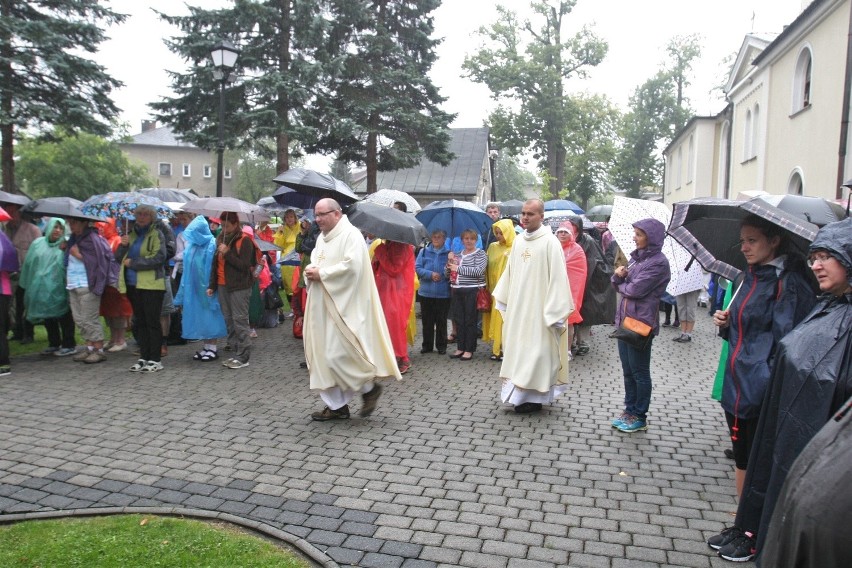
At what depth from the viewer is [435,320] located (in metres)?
9.98

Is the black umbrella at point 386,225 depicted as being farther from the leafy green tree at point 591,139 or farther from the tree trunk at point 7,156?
the leafy green tree at point 591,139

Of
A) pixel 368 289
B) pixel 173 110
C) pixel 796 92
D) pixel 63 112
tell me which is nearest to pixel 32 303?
pixel 368 289

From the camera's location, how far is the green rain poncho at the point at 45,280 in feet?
28.6

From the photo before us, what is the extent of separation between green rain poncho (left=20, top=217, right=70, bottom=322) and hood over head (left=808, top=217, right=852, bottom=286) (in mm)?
8620

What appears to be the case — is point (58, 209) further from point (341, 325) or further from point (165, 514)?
point (165, 514)

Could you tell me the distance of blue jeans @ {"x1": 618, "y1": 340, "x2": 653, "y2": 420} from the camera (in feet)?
19.4

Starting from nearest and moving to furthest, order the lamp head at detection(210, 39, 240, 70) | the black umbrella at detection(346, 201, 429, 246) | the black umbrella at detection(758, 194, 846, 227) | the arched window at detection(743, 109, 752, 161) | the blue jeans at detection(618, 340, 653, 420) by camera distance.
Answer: the black umbrella at detection(758, 194, 846, 227) → the blue jeans at detection(618, 340, 653, 420) → the black umbrella at detection(346, 201, 429, 246) → the lamp head at detection(210, 39, 240, 70) → the arched window at detection(743, 109, 752, 161)

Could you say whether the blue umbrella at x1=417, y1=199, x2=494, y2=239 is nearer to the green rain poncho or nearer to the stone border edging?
the green rain poncho

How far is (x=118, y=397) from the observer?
702 cm

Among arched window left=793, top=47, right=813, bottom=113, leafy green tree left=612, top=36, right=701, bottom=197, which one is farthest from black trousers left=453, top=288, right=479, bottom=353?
leafy green tree left=612, top=36, right=701, bottom=197

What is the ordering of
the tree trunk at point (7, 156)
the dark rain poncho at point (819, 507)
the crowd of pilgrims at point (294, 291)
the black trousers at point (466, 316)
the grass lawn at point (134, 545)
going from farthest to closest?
the tree trunk at point (7, 156) → the black trousers at point (466, 316) → the crowd of pilgrims at point (294, 291) → the grass lawn at point (134, 545) → the dark rain poncho at point (819, 507)

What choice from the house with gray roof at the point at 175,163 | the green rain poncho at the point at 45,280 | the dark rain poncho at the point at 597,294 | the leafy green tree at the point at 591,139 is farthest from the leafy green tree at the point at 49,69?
the house with gray roof at the point at 175,163

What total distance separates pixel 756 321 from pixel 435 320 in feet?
20.8

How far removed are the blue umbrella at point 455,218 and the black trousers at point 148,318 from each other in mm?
4006
